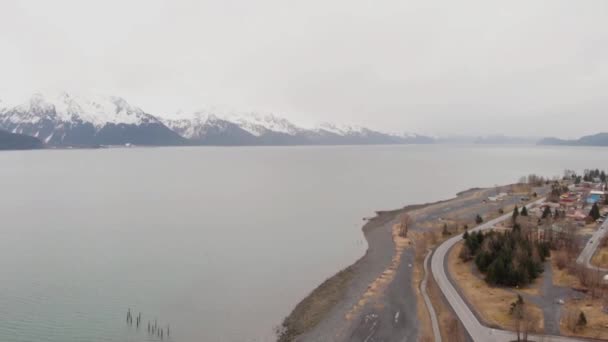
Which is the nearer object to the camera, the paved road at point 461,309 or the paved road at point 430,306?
the paved road at point 461,309

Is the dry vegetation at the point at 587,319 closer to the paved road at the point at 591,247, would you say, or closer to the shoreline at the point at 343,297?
the paved road at the point at 591,247

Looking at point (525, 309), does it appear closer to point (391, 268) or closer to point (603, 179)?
point (391, 268)

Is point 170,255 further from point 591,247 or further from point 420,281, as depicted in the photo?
point 591,247

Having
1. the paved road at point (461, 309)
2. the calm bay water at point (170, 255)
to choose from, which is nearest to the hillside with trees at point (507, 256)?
the paved road at point (461, 309)

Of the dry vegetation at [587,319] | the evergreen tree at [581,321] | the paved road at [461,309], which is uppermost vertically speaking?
the evergreen tree at [581,321]

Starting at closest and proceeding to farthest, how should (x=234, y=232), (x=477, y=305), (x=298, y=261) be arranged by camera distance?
1. (x=477, y=305)
2. (x=298, y=261)
3. (x=234, y=232)

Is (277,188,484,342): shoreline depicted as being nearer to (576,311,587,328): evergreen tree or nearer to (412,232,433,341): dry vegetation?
(412,232,433,341): dry vegetation

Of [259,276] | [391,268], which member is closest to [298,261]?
[259,276]
